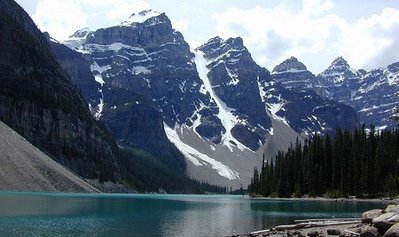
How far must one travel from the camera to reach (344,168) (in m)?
136

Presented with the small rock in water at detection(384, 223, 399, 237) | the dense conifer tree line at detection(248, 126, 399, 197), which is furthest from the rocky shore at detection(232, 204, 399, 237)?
the dense conifer tree line at detection(248, 126, 399, 197)

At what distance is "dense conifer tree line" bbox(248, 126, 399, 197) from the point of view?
408 ft

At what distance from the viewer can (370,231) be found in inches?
1433

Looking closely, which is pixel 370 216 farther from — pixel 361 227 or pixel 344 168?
pixel 344 168

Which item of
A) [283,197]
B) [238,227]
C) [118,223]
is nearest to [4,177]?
[283,197]

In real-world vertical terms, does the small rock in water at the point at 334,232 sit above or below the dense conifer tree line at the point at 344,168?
below

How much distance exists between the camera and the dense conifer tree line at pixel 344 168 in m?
124

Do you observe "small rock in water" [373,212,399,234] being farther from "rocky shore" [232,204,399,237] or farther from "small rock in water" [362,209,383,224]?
"small rock in water" [362,209,383,224]

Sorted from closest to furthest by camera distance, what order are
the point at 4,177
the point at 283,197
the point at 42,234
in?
the point at 42,234 → the point at 4,177 → the point at 283,197

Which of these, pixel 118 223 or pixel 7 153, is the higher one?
pixel 7 153

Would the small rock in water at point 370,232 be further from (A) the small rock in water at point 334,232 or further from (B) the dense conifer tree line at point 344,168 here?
(B) the dense conifer tree line at point 344,168

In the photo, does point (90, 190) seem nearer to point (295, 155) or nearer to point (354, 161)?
point (295, 155)

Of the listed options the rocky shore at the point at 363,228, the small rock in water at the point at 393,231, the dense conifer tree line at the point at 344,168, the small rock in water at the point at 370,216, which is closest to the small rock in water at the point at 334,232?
Result: the rocky shore at the point at 363,228

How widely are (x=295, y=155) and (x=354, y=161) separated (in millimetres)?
35806
